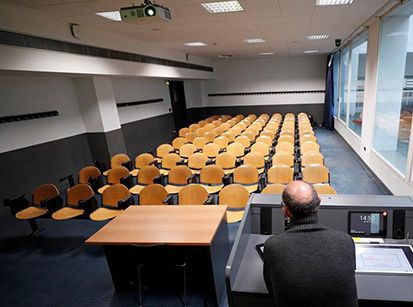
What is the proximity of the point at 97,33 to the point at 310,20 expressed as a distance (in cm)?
431

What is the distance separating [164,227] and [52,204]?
7.68 feet

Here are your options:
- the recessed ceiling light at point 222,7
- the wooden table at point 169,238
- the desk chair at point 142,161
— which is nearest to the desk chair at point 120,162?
the desk chair at point 142,161

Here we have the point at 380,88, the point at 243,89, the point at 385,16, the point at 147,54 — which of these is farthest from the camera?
the point at 243,89

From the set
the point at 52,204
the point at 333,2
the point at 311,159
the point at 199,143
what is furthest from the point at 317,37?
the point at 52,204

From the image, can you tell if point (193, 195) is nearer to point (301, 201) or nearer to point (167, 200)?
point (167, 200)

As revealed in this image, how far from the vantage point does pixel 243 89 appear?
1339cm

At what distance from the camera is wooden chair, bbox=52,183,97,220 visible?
3.72 metres

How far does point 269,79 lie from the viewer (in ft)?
42.6

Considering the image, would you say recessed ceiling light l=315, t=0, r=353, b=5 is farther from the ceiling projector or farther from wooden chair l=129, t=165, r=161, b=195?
wooden chair l=129, t=165, r=161, b=195

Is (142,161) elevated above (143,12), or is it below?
below

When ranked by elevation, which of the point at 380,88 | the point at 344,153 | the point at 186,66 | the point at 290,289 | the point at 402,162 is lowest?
the point at 344,153

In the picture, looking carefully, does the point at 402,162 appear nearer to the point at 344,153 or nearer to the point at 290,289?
the point at 344,153

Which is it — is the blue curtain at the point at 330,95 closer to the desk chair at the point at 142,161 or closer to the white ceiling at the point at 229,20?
the white ceiling at the point at 229,20

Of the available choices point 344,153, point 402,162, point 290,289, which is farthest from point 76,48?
point 344,153
